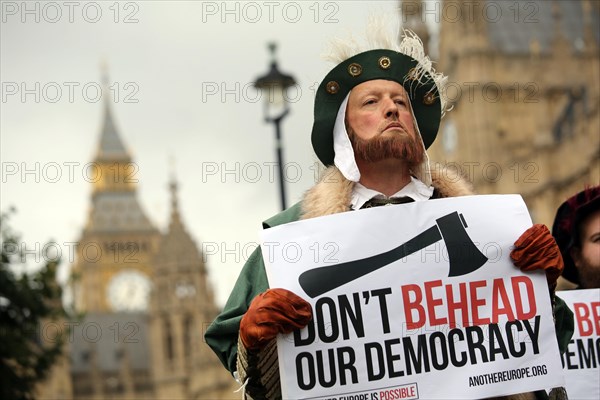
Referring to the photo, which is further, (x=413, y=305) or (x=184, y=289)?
(x=184, y=289)

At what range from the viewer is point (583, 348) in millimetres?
7801

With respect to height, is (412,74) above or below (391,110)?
above

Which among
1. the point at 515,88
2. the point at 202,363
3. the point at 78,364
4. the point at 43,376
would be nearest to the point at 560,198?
the point at 515,88

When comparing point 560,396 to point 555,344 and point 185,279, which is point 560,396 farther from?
point 185,279

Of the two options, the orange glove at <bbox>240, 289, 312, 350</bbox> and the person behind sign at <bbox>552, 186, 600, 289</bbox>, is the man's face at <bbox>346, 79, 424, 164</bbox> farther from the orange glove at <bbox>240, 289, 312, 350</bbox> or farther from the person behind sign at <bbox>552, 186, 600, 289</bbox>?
the person behind sign at <bbox>552, 186, 600, 289</bbox>

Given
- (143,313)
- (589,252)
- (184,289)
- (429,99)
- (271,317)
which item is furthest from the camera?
(143,313)

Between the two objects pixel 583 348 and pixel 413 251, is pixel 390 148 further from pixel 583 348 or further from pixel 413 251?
pixel 583 348

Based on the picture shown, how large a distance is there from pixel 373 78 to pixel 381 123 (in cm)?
26

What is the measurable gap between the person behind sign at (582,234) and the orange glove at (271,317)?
2.58 metres

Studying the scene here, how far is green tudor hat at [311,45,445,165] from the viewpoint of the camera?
6.60 metres

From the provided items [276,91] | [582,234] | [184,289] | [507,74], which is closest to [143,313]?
[184,289]

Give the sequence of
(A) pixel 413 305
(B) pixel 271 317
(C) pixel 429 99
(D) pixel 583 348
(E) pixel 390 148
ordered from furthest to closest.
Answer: (D) pixel 583 348
(C) pixel 429 99
(E) pixel 390 148
(A) pixel 413 305
(B) pixel 271 317

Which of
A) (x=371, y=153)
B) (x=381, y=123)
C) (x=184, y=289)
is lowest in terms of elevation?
(x=371, y=153)

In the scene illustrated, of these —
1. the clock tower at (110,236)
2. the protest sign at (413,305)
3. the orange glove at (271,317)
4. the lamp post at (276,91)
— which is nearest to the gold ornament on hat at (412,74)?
the protest sign at (413,305)
